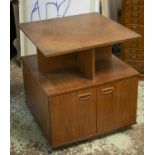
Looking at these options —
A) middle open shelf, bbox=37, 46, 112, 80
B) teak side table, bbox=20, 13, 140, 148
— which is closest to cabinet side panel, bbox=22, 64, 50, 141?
teak side table, bbox=20, 13, 140, 148

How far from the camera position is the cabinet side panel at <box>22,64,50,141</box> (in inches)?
73.4

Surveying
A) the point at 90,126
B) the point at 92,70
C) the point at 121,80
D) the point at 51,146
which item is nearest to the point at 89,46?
the point at 92,70

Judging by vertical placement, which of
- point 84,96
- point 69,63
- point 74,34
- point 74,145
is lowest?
point 74,145

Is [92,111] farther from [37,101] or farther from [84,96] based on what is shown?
[37,101]

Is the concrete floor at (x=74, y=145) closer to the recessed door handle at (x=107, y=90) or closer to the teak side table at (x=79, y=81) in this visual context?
the teak side table at (x=79, y=81)

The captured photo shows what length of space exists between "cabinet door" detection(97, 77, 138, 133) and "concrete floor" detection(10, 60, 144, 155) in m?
0.07

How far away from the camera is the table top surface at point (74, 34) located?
1708 millimetres

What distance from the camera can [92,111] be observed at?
1885mm

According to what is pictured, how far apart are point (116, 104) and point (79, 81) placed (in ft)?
0.94

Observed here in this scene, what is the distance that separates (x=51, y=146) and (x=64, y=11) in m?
1.24

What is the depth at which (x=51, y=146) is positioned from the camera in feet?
6.19

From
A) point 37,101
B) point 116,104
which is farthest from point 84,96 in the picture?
point 37,101

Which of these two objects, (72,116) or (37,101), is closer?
(72,116)
